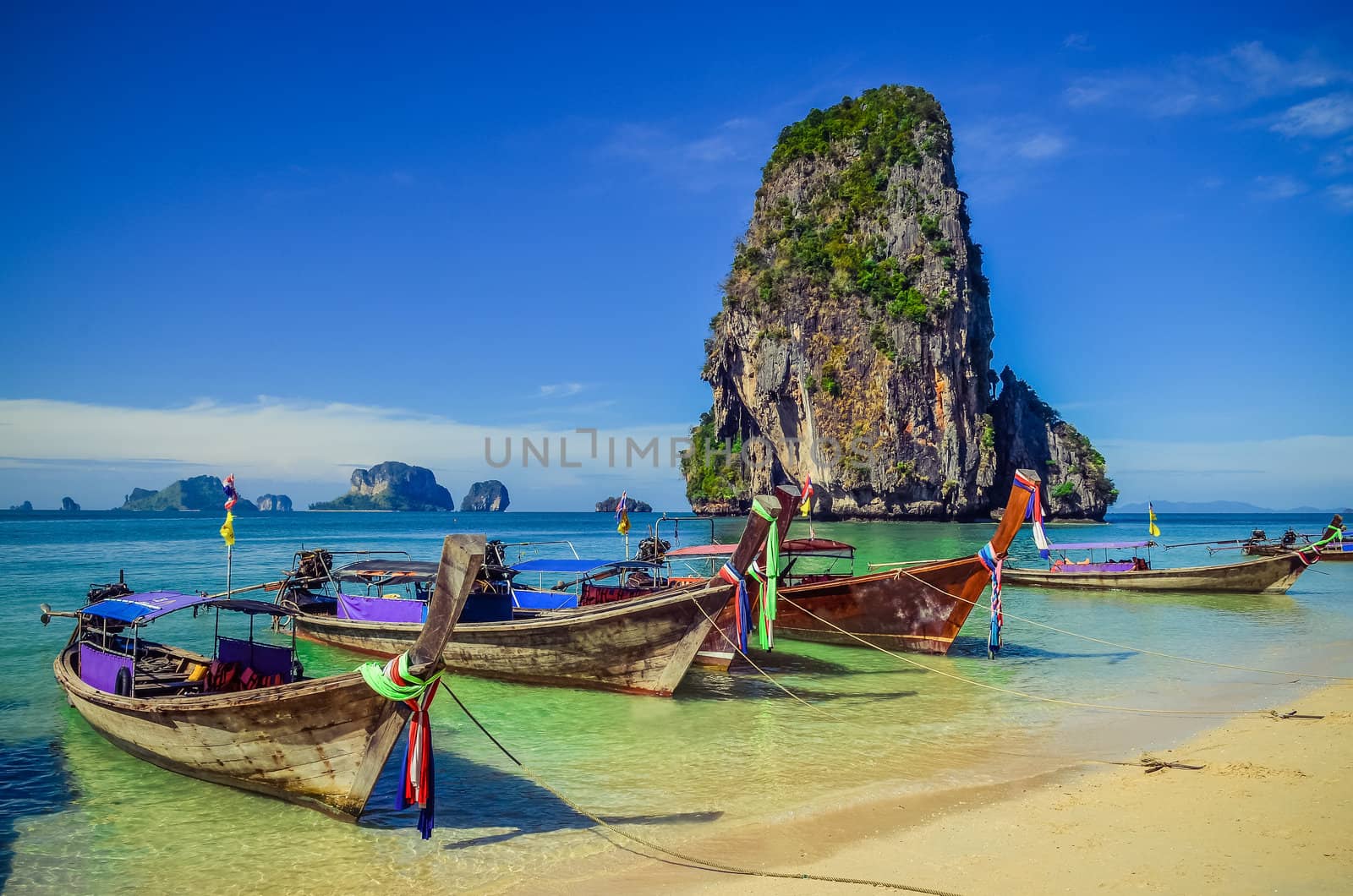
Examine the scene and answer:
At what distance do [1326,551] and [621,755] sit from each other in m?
37.5

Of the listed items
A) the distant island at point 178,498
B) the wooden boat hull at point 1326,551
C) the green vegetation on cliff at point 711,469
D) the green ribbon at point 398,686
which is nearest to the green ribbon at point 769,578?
the green ribbon at point 398,686

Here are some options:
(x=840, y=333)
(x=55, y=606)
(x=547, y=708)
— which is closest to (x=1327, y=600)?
(x=547, y=708)

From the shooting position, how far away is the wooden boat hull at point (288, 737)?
6957 mm

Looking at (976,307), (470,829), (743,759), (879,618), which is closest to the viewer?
(470,829)

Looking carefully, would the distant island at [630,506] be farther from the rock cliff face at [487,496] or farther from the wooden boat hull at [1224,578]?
the wooden boat hull at [1224,578]

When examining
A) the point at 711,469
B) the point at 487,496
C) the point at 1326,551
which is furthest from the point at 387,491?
the point at 1326,551

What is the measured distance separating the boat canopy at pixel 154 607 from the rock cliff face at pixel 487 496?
585 ft

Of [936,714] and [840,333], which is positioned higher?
[840,333]

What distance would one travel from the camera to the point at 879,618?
15.6 meters

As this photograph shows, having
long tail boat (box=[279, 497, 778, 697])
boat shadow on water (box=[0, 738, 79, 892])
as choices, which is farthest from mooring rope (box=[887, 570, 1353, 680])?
boat shadow on water (box=[0, 738, 79, 892])

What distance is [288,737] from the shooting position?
7.36 metres

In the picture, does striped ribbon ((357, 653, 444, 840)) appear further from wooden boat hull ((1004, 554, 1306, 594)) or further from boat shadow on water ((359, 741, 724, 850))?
wooden boat hull ((1004, 554, 1306, 594))

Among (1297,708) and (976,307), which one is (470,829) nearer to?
(1297,708)

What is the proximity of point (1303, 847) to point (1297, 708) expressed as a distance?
585 centimetres
